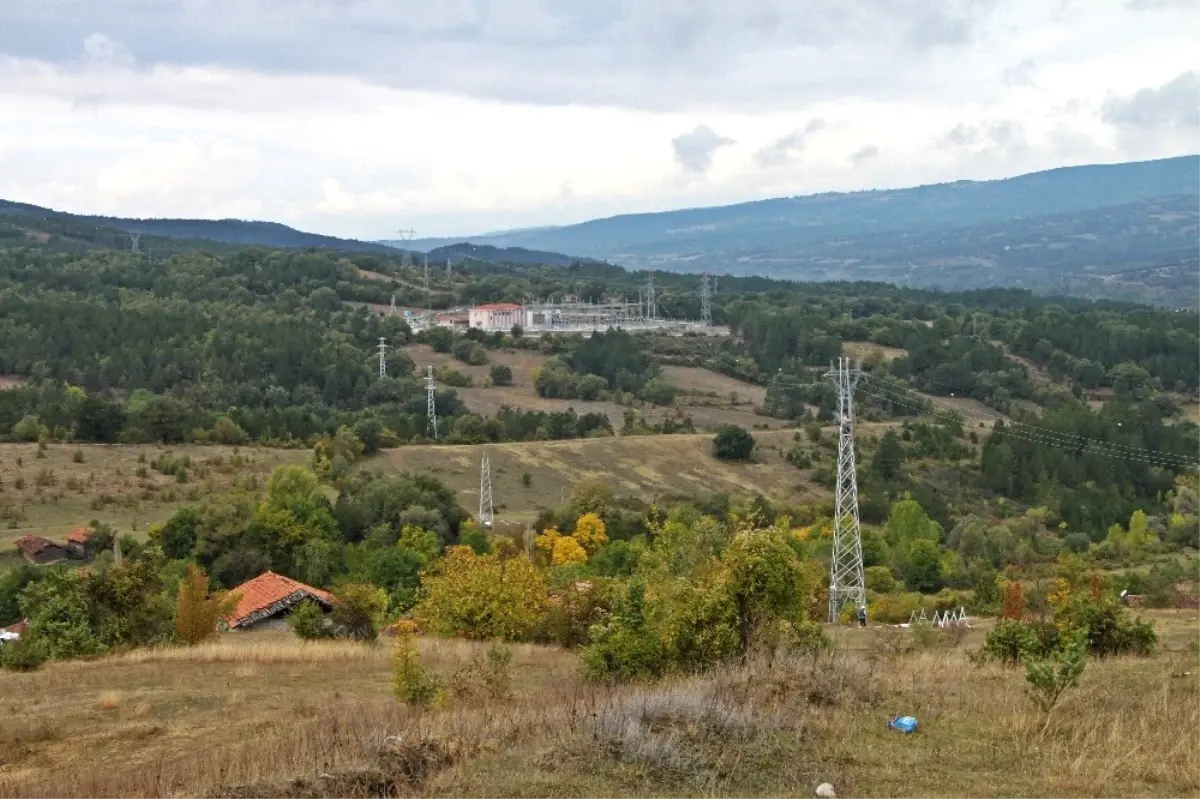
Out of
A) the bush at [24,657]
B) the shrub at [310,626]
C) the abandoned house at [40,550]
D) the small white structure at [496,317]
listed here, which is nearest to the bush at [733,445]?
the abandoned house at [40,550]

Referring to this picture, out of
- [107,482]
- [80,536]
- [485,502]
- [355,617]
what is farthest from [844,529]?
[107,482]

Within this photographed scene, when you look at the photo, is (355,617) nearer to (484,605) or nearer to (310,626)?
(310,626)

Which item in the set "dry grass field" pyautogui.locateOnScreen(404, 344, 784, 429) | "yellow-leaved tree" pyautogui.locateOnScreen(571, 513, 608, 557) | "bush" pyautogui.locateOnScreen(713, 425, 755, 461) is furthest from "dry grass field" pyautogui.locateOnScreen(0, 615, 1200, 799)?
"dry grass field" pyautogui.locateOnScreen(404, 344, 784, 429)

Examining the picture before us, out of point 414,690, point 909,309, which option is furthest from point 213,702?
point 909,309

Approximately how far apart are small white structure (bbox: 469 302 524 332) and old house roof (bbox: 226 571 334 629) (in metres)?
88.6

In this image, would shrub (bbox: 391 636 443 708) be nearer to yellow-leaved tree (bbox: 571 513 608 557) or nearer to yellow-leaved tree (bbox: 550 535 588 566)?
yellow-leaved tree (bbox: 550 535 588 566)

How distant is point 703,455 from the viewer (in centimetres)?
6919

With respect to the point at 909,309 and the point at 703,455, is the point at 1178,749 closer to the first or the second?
the point at 703,455

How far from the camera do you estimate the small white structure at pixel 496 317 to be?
125 metres

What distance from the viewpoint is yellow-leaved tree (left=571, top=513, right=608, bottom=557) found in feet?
159

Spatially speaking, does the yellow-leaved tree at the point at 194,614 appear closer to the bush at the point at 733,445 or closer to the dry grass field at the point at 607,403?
the bush at the point at 733,445

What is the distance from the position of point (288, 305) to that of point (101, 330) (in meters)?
25.9

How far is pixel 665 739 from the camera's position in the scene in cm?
1030

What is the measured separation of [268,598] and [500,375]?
68.2 metres
